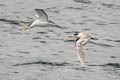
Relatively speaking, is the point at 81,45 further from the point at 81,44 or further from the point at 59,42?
the point at 59,42

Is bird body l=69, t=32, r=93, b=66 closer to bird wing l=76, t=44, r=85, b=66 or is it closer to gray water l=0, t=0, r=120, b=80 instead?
bird wing l=76, t=44, r=85, b=66

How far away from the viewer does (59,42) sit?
108 ft

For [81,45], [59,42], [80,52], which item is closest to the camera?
[80,52]

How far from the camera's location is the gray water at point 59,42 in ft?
93.9

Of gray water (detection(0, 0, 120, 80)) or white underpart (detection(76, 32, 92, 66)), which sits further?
gray water (detection(0, 0, 120, 80))

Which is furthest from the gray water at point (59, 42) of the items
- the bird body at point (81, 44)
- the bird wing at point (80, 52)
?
the bird wing at point (80, 52)

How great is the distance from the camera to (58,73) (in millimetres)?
28562

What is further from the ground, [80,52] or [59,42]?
[80,52]

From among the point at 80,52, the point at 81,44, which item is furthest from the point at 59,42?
the point at 80,52

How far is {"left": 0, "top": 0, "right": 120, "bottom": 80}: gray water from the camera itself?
93.9ft

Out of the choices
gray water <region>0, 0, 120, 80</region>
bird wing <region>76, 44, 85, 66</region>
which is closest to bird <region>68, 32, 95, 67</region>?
bird wing <region>76, 44, 85, 66</region>

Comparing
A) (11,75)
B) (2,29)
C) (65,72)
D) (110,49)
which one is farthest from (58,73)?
(2,29)

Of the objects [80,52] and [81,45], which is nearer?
[80,52]

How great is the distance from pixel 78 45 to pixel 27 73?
17.2 ft
